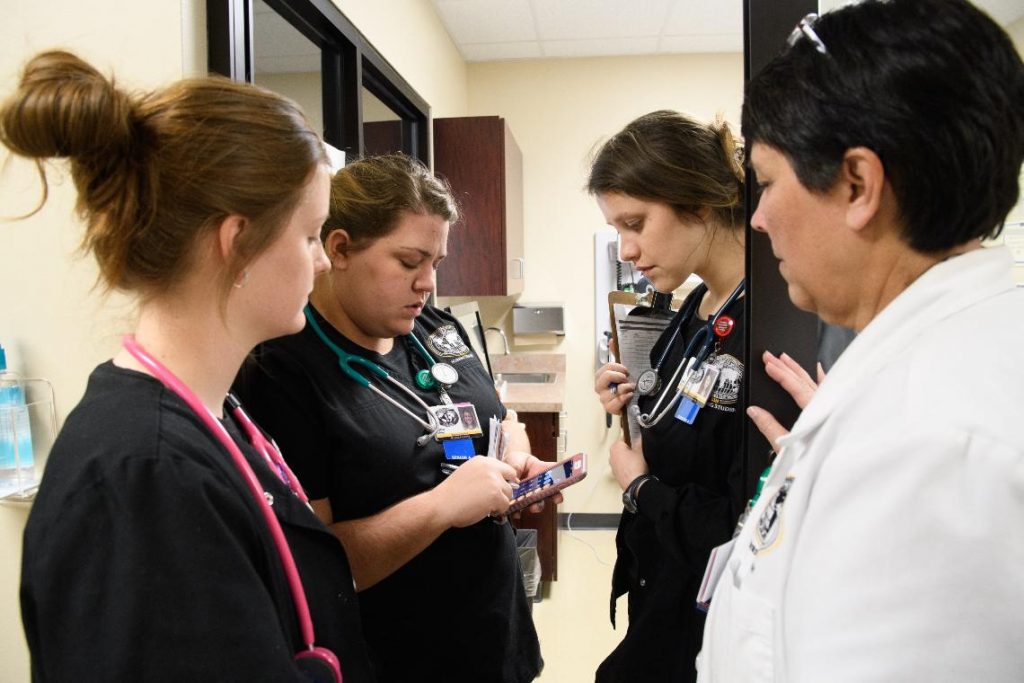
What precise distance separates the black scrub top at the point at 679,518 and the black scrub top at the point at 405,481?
0.24m

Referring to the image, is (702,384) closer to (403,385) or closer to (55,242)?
(403,385)

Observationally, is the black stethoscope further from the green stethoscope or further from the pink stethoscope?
the pink stethoscope

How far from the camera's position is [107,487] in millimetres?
593

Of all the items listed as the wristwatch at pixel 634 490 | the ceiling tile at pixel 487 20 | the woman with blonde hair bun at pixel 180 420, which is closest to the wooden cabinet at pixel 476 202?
the ceiling tile at pixel 487 20

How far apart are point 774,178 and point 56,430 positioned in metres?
1.32

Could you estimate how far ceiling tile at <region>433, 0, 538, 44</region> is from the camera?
3223 mm

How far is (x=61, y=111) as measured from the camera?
636 millimetres

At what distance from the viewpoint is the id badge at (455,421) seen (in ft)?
4.01

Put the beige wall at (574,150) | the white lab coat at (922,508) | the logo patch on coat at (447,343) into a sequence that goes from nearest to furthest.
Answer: the white lab coat at (922,508) < the logo patch on coat at (447,343) < the beige wall at (574,150)

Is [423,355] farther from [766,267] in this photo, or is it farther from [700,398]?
[766,267]

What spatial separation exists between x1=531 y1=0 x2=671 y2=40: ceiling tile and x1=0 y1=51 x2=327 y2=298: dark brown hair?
285 centimetres

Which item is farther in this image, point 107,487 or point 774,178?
point 774,178

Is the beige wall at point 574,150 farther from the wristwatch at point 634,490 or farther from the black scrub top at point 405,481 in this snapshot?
the wristwatch at point 634,490

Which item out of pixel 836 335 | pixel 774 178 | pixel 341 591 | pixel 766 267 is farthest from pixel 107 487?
pixel 836 335
